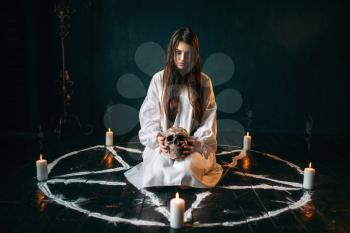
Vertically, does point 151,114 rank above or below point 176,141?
above

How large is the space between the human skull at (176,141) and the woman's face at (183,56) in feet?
1.89

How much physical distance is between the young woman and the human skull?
46mm

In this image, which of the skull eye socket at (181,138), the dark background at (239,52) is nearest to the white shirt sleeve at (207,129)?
the skull eye socket at (181,138)

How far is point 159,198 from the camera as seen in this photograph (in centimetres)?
295

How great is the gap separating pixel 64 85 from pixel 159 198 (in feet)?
9.24

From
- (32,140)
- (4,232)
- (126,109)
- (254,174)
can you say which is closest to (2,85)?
(32,140)

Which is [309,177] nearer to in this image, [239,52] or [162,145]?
[162,145]

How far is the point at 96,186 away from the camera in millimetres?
3197

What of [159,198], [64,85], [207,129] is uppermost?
[64,85]

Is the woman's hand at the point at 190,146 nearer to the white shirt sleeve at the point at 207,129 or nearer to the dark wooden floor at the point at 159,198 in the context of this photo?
the white shirt sleeve at the point at 207,129

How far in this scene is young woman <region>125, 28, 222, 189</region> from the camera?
3.08 m

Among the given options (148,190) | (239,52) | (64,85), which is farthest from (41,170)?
(239,52)

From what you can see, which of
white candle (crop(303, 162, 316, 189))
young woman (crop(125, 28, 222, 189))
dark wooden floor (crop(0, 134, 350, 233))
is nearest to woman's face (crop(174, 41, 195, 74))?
young woman (crop(125, 28, 222, 189))

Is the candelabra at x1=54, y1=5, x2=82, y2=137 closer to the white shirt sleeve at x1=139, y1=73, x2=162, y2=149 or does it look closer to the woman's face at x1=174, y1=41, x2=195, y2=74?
the white shirt sleeve at x1=139, y1=73, x2=162, y2=149
